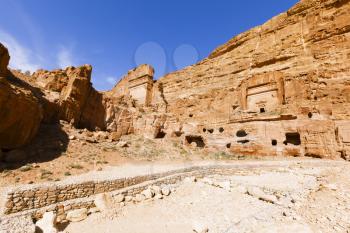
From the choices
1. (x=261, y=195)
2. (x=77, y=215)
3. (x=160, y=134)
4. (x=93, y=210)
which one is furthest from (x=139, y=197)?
(x=160, y=134)

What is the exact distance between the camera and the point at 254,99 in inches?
1006

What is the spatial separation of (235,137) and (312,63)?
13.2 meters

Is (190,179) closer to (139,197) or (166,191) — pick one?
(166,191)

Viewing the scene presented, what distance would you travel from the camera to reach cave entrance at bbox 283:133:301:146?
1775 cm

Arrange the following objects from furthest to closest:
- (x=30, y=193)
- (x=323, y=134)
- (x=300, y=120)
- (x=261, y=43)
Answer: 1. (x=261, y=43)
2. (x=300, y=120)
3. (x=323, y=134)
4. (x=30, y=193)

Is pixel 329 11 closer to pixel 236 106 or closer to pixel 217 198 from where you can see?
pixel 236 106

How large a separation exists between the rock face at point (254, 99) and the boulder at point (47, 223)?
868cm

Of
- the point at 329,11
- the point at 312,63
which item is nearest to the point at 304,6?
the point at 329,11

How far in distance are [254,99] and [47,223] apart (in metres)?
25.0

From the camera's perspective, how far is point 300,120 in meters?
17.6

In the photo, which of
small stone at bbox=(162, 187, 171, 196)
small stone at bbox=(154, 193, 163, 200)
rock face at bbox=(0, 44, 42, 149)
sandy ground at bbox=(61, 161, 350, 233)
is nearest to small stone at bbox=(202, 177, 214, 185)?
sandy ground at bbox=(61, 161, 350, 233)

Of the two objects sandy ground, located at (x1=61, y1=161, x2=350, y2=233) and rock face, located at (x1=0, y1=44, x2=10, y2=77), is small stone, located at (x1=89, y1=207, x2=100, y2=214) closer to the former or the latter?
sandy ground, located at (x1=61, y1=161, x2=350, y2=233)

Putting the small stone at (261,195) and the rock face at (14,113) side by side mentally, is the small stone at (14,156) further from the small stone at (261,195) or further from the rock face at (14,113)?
the small stone at (261,195)

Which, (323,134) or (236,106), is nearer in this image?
(323,134)
